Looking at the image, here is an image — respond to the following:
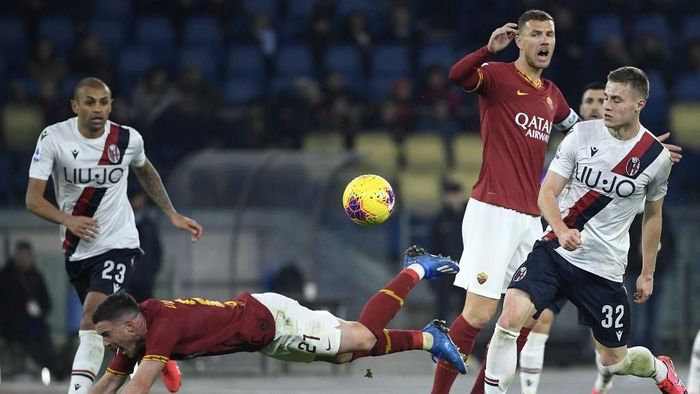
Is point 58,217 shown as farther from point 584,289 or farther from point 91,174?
point 584,289

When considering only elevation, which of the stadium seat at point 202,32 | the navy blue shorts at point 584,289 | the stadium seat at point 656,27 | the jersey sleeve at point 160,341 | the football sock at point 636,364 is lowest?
the football sock at point 636,364

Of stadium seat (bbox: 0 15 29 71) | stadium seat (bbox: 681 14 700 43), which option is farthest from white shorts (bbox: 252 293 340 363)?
stadium seat (bbox: 681 14 700 43)

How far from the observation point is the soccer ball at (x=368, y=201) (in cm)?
874

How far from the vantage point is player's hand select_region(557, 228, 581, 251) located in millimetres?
7535

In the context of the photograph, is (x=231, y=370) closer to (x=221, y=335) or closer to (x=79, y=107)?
(x=79, y=107)

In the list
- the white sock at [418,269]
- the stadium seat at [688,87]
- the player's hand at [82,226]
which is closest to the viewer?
the white sock at [418,269]

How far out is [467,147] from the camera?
16000mm

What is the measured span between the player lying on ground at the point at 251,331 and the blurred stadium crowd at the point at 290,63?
289 inches

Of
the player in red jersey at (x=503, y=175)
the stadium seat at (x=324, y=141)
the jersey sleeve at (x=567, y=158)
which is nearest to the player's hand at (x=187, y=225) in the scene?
the player in red jersey at (x=503, y=175)

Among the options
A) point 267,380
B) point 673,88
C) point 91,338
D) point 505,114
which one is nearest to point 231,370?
point 267,380

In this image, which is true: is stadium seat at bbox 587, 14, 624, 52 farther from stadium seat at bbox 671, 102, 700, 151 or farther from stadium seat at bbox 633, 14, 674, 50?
stadium seat at bbox 671, 102, 700, 151

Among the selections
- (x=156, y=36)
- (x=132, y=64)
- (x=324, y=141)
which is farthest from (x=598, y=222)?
(x=156, y=36)

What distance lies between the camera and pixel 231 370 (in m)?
13.7

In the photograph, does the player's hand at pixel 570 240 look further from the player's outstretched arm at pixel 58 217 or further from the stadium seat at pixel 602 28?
the stadium seat at pixel 602 28
